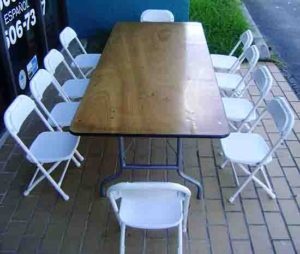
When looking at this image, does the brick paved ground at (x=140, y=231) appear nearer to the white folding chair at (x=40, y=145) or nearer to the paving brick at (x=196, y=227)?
the paving brick at (x=196, y=227)

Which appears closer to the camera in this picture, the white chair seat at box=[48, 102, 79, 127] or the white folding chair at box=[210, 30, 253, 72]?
the white chair seat at box=[48, 102, 79, 127]

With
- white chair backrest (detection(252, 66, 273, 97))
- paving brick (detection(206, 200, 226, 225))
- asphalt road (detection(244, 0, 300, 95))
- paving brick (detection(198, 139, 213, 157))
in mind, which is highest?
white chair backrest (detection(252, 66, 273, 97))

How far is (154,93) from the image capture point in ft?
9.09

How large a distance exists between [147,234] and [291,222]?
0.99m

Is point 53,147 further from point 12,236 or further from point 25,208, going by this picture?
point 12,236

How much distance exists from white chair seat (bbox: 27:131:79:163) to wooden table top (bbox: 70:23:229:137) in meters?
0.35

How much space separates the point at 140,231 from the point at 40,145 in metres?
0.95

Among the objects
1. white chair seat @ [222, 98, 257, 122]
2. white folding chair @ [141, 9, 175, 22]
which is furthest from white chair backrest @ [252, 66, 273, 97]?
white folding chair @ [141, 9, 175, 22]

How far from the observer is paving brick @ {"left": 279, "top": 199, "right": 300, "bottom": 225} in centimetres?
269

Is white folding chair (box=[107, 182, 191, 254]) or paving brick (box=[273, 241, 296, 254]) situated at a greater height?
white folding chair (box=[107, 182, 191, 254])

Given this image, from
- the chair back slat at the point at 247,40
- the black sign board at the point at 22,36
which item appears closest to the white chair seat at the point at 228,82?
the chair back slat at the point at 247,40

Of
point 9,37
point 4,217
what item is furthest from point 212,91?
point 9,37

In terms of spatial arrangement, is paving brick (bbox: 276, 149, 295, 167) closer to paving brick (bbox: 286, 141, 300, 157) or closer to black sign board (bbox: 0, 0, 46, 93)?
paving brick (bbox: 286, 141, 300, 157)

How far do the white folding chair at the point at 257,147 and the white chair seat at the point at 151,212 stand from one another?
0.67m
